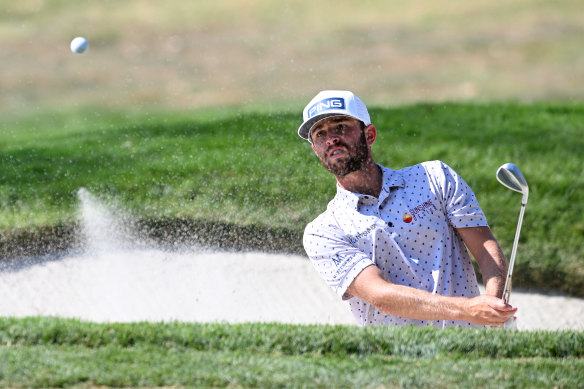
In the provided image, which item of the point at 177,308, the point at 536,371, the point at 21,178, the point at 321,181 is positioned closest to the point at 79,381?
the point at 536,371

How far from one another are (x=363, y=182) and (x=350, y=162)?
0.30 feet

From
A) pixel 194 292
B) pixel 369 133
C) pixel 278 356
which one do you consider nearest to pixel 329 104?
pixel 369 133

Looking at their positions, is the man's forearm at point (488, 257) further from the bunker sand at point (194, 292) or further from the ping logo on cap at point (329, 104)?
the bunker sand at point (194, 292)

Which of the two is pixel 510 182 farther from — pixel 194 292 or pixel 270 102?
pixel 270 102

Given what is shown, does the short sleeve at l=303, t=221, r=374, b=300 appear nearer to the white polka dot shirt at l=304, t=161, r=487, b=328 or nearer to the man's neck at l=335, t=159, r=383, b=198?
the white polka dot shirt at l=304, t=161, r=487, b=328

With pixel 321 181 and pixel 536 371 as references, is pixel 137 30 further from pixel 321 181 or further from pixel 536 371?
pixel 536 371

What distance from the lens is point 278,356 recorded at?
2.99 m

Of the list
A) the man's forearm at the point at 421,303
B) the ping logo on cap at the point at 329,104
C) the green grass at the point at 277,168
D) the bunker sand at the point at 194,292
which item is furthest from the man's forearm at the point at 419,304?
the green grass at the point at 277,168

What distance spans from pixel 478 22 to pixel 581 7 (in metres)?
Result: 1.90

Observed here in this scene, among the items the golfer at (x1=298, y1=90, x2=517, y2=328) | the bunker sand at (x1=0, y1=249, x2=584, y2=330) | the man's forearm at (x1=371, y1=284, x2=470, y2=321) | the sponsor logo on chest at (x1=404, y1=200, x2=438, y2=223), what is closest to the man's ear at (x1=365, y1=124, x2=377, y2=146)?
the golfer at (x1=298, y1=90, x2=517, y2=328)

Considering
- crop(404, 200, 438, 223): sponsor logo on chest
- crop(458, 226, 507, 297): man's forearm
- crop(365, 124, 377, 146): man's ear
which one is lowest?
crop(458, 226, 507, 297): man's forearm

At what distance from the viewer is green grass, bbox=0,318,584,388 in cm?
269

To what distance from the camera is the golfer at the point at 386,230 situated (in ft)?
11.1

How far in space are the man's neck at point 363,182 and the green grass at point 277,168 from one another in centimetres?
250
